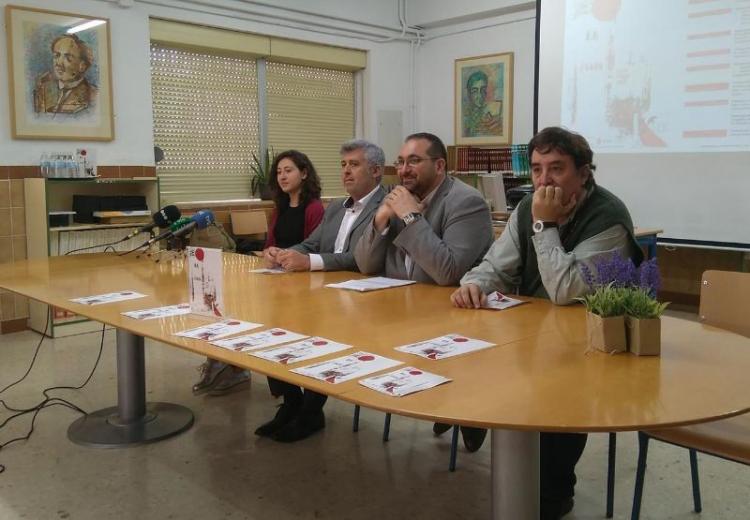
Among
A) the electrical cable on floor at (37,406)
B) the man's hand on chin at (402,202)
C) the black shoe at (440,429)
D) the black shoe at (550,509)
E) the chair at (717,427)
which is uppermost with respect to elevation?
the man's hand on chin at (402,202)

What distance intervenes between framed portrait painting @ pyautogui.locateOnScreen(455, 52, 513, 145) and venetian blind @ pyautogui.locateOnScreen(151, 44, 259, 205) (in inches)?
85.5

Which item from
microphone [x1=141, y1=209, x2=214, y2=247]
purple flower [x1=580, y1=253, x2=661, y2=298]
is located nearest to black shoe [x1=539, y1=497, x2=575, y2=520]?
purple flower [x1=580, y1=253, x2=661, y2=298]

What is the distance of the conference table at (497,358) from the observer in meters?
1.26

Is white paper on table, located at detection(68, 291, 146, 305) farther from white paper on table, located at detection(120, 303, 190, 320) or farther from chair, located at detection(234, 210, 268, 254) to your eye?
chair, located at detection(234, 210, 268, 254)

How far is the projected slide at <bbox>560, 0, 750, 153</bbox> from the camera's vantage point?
4.42 m

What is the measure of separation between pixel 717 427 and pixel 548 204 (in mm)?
794

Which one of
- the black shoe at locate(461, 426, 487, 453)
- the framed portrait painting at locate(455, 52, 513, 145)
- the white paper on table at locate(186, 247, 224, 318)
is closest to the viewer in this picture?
the white paper on table at locate(186, 247, 224, 318)

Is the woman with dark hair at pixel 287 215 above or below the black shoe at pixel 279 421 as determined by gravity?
above

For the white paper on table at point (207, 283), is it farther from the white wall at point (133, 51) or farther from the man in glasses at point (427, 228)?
the white wall at point (133, 51)

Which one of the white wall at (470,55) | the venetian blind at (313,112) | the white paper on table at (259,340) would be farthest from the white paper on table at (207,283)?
the white wall at (470,55)

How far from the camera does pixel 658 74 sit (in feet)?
15.7

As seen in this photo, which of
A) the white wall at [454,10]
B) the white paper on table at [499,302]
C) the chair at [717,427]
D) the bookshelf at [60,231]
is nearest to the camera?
the chair at [717,427]

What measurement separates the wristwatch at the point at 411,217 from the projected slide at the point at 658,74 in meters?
2.94

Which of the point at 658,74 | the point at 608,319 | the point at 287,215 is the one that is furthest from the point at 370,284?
the point at 658,74
